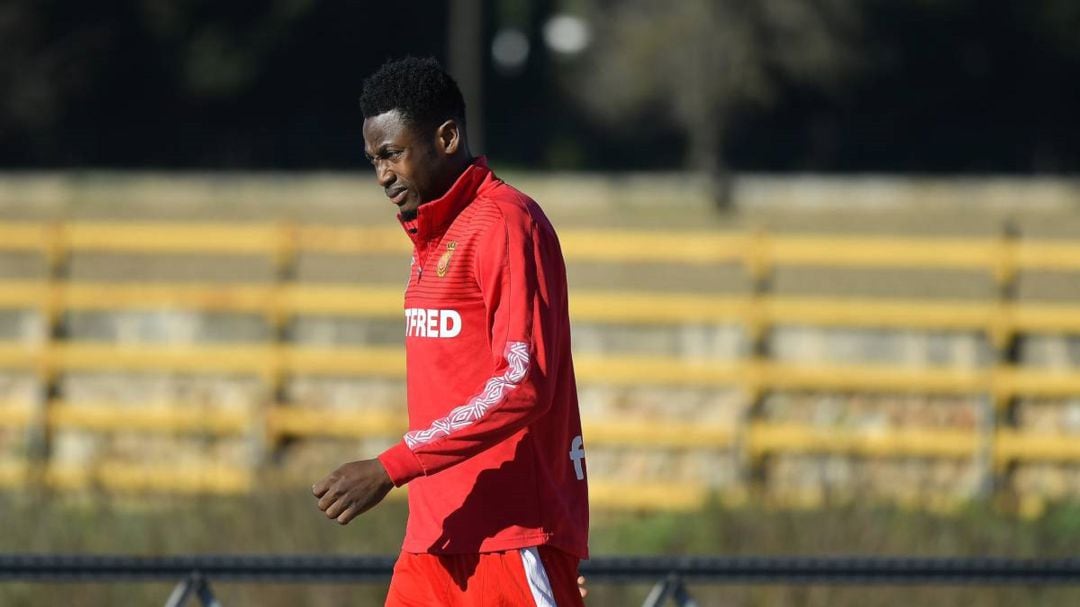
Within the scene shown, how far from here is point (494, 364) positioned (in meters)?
3.67

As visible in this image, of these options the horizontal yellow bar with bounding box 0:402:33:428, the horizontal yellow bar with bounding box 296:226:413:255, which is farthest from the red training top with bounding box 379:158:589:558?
the horizontal yellow bar with bounding box 0:402:33:428

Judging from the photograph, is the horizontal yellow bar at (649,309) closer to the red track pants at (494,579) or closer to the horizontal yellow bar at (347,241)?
the horizontal yellow bar at (347,241)

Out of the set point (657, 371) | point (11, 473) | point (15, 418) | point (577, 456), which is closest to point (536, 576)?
point (577, 456)

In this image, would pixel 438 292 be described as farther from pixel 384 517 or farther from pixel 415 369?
pixel 384 517

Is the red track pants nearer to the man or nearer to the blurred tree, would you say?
the man

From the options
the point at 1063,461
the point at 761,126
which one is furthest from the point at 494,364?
the point at 761,126

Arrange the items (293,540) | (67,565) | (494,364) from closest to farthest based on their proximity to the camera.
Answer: (494,364) < (67,565) < (293,540)

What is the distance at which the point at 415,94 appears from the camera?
3.82 metres

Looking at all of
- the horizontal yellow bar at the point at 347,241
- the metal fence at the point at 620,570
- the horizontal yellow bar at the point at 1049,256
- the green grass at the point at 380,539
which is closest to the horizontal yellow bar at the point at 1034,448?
the horizontal yellow bar at the point at 1049,256

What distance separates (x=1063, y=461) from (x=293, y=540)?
16.8 ft

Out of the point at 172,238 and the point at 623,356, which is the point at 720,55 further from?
the point at 623,356

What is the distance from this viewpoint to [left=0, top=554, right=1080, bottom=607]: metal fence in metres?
5.03

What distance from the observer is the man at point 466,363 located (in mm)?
3707

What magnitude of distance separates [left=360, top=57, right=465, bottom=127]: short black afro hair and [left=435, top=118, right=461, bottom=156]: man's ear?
0.01 metres
